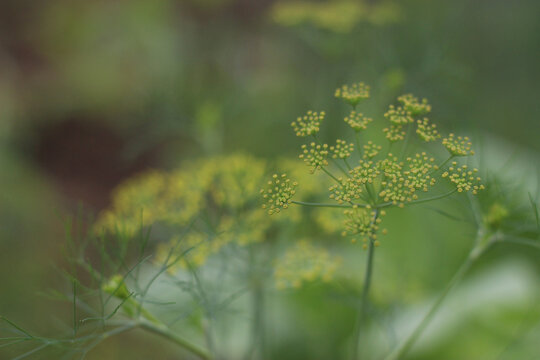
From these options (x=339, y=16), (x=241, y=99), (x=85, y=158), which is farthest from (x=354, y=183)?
(x=85, y=158)

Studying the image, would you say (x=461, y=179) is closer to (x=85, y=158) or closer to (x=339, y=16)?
(x=339, y=16)

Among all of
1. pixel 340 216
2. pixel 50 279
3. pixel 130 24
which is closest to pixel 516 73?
pixel 340 216

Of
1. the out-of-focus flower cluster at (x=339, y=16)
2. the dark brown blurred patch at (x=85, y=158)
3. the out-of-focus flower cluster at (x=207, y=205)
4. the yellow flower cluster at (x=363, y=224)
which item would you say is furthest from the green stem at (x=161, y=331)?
the dark brown blurred patch at (x=85, y=158)

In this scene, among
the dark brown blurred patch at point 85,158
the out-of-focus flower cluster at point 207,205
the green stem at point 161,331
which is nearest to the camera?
the green stem at point 161,331

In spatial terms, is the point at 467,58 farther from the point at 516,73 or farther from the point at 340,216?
the point at 340,216

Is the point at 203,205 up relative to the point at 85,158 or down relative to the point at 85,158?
down

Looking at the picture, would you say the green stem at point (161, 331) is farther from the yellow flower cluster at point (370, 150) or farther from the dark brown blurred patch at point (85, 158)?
the dark brown blurred patch at point (85, 158)
